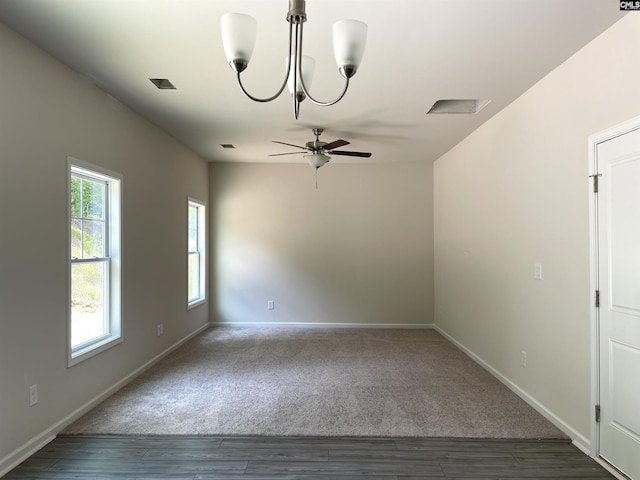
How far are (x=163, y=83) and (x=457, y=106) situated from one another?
273 centimetres

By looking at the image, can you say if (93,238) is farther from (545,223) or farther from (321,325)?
(545,223)

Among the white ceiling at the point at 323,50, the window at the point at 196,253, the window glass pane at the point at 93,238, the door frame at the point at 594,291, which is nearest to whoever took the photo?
the white ceiling at the point at 323,50

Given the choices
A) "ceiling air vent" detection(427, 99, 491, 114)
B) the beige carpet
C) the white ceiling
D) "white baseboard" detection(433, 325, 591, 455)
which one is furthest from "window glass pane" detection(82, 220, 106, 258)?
"white baseboard" detection(433, 325, 591, 455)

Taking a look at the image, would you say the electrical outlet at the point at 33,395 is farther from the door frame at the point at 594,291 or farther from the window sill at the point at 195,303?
the door frame at the point at 594,291

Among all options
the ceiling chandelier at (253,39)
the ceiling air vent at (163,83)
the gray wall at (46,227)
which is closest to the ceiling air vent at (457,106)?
the ceiling chandelier at (253,39)

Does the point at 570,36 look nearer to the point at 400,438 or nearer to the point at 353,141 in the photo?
the point at 353,141

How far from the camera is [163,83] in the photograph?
289 cm

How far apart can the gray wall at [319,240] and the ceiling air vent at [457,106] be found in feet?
7.28

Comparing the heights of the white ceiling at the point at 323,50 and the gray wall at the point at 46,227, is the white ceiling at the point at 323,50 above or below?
above

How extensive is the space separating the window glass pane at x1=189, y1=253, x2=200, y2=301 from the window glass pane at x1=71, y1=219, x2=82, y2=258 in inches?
91.7

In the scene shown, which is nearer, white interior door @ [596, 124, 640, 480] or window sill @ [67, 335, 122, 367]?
white interior door @ [596, 124, 640, 480]

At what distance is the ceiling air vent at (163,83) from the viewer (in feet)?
9.21

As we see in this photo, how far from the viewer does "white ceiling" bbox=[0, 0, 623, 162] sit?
1.93 m

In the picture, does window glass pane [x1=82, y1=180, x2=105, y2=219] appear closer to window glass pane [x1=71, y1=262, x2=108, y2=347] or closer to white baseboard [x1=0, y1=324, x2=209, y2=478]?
window glass pane [x1=71, y1=262, x2=108, y2=347]
